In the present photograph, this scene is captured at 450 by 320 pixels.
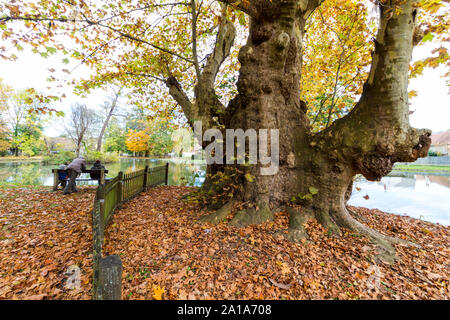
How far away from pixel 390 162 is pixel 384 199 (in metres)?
7.52

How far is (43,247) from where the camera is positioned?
328cm

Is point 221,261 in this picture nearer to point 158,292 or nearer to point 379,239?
point 158,292

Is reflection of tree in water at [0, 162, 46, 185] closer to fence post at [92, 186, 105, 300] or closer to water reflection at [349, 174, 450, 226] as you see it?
→ fence post at [92, 186, 105, 300]

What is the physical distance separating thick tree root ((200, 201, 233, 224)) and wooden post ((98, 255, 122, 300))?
2382 millimetres

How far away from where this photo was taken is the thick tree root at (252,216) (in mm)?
3766

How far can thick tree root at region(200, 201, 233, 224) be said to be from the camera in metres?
4.01

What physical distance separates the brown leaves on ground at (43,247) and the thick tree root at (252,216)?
8.51ft

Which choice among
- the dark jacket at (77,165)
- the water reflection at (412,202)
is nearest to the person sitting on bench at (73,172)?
the dark jacket at (77,165)

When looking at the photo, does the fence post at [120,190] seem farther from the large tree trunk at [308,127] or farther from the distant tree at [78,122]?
the distant tree at [78,122]

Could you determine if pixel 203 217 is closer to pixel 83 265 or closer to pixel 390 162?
pixel 83 265

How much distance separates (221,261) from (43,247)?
11.0 ft

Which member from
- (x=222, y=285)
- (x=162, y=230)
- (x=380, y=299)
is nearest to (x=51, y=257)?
(x=162, y=230)

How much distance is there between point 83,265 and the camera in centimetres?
281
